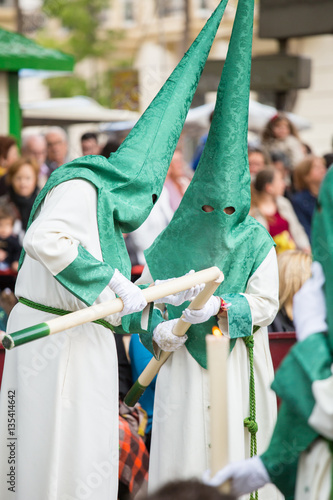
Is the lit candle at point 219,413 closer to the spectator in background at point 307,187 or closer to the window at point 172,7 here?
the spectator in background at point 307,187

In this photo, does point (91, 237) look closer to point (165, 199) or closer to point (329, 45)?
point (165, 199)

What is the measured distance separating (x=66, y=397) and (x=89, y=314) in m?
0.77

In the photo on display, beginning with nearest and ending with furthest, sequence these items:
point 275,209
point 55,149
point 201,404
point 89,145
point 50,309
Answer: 1. point 50,309
2. point 201,404
3. point 275,209
4. point 89,145
5. point 55,149

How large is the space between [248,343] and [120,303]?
0.89 metres

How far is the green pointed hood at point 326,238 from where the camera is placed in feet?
7.18

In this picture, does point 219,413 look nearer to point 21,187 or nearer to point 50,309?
point 50,309

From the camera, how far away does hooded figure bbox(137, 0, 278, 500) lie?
356cm

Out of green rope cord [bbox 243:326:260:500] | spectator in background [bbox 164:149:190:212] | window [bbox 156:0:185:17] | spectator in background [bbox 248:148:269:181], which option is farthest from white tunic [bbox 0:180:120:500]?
window [bbox 156:0:185:17]

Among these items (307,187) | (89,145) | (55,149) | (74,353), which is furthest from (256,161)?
(74,353)

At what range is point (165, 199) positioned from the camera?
7.09 meters

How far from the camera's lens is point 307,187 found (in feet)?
26.6

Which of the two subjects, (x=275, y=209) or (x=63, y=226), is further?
(x=275, y=209)

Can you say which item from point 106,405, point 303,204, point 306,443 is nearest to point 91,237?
point 106,405

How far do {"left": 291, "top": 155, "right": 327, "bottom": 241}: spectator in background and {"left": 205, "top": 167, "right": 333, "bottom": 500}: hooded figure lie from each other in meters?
5.63
